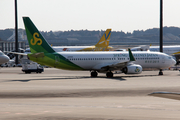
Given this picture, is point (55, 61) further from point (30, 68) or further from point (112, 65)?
point (30, 68)

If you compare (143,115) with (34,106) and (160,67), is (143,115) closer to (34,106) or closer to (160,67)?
(34,106)

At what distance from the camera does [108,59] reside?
45.8 meters

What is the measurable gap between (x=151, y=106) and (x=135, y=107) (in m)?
1.06

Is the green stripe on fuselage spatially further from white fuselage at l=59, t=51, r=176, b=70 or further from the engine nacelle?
the engine nacelle

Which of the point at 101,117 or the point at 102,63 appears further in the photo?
the point at 102,63

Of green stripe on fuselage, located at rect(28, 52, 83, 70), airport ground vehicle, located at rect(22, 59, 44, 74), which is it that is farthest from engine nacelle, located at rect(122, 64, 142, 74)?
airport ground vehicle, located at rect(22, 59, 44, 74)

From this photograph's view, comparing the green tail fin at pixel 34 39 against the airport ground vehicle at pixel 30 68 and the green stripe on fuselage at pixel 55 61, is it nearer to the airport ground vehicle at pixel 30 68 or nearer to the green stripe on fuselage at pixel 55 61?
the green stripe on fuselage at pixel 55 61

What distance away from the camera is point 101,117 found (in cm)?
1480

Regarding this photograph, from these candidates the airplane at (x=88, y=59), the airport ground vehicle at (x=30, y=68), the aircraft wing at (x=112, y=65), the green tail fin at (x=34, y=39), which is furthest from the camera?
the airport ground vehicle at (x=30, y=68)

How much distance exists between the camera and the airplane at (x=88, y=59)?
42.1m

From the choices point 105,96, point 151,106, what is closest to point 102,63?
→ point 105,96

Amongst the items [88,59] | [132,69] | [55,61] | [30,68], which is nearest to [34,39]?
[55,61]

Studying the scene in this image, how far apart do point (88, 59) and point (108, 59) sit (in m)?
2.97

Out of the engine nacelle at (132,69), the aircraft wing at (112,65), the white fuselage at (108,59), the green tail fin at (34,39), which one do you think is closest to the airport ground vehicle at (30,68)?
the white fuselage at (108,59)
